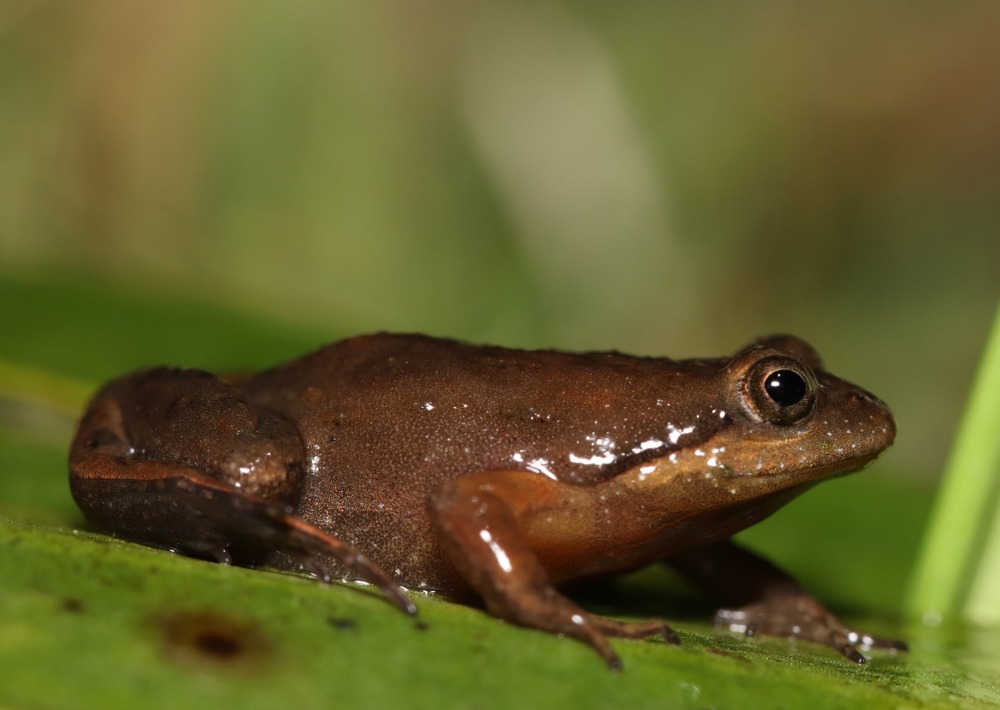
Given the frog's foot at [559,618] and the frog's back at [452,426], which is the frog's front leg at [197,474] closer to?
the frog's back at [452,426]

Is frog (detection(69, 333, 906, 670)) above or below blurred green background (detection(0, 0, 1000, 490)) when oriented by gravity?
below

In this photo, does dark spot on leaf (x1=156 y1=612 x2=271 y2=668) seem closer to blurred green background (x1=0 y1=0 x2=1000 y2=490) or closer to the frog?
the frog

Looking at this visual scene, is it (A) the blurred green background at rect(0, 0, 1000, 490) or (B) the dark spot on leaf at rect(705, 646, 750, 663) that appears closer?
(B) the dark spot on leaf at rect(705, 646, 750, 663)

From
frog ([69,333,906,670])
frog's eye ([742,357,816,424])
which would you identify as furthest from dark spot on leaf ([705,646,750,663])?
frog's eye ([742,357,816,424])

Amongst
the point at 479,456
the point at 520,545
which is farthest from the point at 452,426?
the point at 520,545

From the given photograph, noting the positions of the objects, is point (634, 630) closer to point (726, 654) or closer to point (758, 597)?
point (726, 654)

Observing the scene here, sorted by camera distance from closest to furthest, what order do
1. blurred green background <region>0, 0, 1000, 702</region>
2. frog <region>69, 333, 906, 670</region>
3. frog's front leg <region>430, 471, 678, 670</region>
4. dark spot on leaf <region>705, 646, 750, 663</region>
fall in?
dark spot on leaf <region>705, 646, 750, 663</region> < frog's front leg <region>430, 471, 678, 670</region> < frog <region>69, 333, 906, 670</region> < blurred green background <region>0, 0, 1000, 702</region>

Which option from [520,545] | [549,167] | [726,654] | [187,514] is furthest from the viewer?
[549,167]

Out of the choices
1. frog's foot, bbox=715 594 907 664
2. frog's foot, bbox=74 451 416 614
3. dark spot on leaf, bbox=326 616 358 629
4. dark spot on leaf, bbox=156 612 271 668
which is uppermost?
frog's foot, bbox=715 594 907 664

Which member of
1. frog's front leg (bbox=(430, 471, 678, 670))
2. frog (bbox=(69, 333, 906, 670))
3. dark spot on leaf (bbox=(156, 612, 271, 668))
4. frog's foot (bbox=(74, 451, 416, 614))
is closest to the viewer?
dark spot on leaf (bbox=(156, 612, 271, 668))
